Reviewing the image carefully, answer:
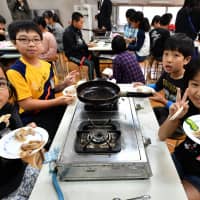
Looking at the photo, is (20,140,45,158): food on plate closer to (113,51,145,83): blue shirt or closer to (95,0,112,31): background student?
(113,51,145,83): blue shirt

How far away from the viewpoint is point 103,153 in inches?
28.5

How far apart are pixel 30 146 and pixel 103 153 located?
1.06 feet

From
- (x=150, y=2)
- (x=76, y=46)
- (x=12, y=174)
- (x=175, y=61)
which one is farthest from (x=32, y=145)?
(x=150, y=2)

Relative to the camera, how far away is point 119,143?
0.76m

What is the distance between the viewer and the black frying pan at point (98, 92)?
3.01 feet

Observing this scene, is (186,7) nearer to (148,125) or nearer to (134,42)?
(134,42)

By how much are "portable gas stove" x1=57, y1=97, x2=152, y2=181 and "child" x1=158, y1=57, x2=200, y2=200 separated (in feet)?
0.67

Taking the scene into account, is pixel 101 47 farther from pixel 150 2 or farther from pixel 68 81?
pixel 150 2

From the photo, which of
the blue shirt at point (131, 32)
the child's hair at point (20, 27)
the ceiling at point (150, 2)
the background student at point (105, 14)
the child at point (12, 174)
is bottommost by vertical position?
the child at point (12, 174)

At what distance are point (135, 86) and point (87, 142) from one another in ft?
2.79

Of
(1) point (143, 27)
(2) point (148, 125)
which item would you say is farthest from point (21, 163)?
(1) point (143, 27)

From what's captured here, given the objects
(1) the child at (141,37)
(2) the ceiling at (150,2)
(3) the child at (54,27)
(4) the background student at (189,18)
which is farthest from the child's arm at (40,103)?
(2) the ceiling at (150,2)

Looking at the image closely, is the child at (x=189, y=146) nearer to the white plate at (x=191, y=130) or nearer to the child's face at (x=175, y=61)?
the white plate at (x=191, y=130)

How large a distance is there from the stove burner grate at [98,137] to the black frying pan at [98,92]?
4.4 inches
